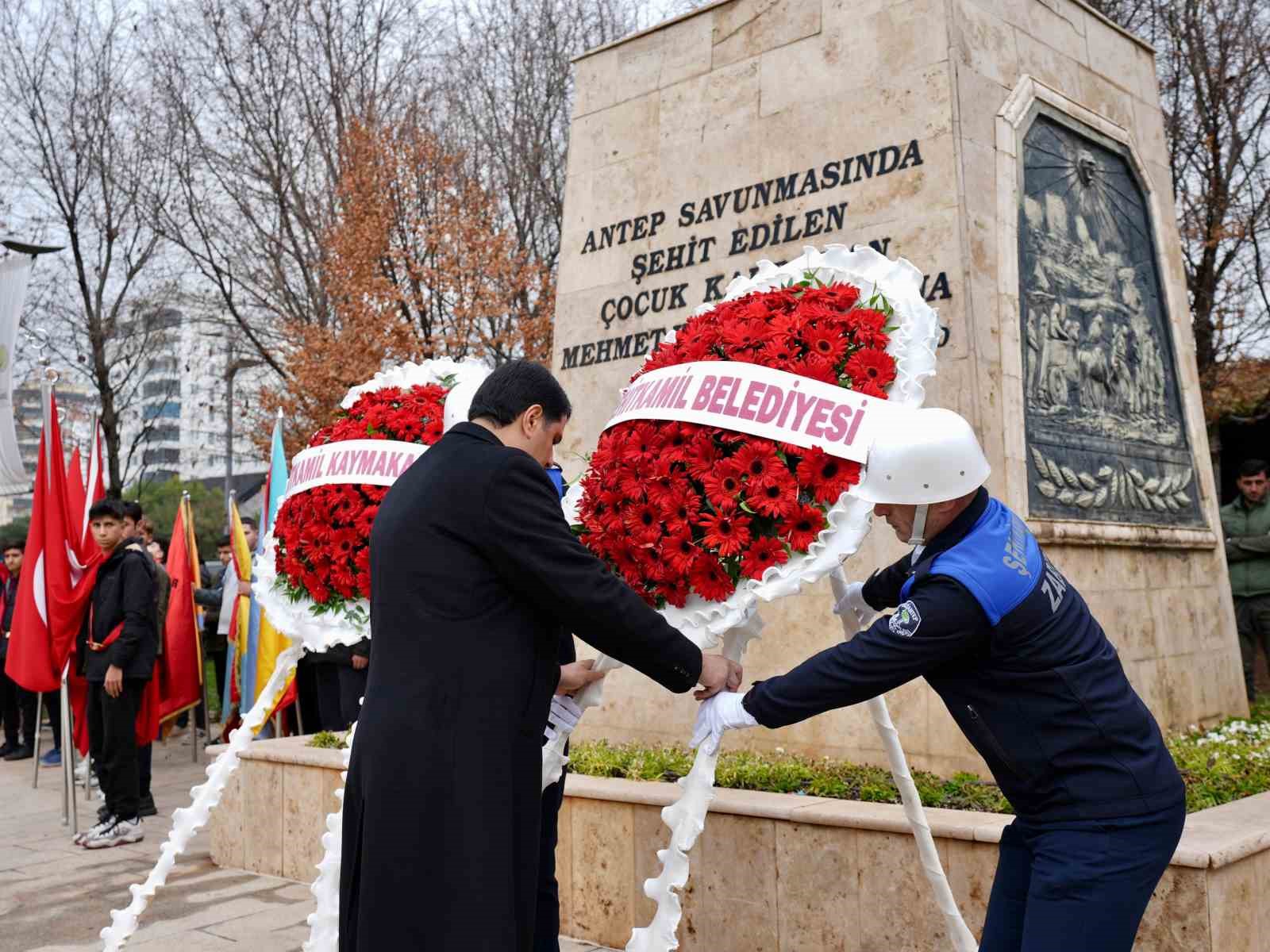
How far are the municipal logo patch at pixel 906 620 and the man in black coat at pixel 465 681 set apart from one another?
0.63 metres

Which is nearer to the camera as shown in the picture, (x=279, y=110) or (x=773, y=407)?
(x=773, y=407)

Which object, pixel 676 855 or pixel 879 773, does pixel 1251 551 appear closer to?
pixel 879 773

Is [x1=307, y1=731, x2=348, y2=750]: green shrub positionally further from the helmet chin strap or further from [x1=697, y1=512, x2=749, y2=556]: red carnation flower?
the helmet chin strap

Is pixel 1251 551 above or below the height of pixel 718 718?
above

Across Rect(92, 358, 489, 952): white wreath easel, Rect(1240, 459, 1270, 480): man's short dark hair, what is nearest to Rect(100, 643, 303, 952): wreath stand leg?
Rect(92, 358, 489, 952): white wreath easel

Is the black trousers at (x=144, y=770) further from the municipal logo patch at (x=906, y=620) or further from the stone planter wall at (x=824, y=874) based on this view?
the municipal logo patch at (x=906, y=620)

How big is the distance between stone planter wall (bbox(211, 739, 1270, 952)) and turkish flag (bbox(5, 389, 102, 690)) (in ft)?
13.6

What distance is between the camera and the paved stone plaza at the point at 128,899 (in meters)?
5.41

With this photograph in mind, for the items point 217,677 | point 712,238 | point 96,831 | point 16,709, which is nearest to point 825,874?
point 712,238

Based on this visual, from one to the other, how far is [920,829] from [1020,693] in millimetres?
1428

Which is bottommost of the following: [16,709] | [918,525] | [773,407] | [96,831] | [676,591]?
[96,831]

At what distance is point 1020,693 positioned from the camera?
2705mm

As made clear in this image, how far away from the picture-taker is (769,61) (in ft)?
23.1

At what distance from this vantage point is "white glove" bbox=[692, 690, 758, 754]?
3.04m
